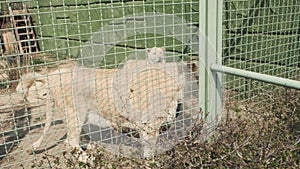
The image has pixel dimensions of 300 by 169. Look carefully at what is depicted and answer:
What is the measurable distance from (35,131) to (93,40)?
1.72 metres

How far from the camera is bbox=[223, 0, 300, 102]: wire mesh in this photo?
3.20 metres

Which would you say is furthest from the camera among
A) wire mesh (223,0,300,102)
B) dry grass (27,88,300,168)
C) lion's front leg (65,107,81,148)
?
wire mesh (223,0,300,102)

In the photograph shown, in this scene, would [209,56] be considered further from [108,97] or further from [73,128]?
[73,128]

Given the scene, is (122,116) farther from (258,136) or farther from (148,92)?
(258,136)

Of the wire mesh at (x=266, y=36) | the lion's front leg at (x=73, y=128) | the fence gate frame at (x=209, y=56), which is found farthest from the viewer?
the wire mesh at (x=266, y=36)

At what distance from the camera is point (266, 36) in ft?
11.5

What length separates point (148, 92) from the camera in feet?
8.27

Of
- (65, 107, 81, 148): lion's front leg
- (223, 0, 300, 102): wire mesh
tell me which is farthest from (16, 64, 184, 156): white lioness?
(223, 0, 300, 102): wire mesh

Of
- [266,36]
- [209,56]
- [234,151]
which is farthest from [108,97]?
[266,36]

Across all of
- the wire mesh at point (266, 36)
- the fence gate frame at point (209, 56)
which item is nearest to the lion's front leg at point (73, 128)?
the fence gate frame at point (209, 56)

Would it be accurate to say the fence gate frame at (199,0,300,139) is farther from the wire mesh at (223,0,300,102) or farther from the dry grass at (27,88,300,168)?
the wire mesh at (223,0,300,102)

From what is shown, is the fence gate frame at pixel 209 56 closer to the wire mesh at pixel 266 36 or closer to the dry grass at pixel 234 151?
the dry grass at pixel 234 151

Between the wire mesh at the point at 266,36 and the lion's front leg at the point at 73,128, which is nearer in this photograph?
the lion's front leg at the point at 73,128

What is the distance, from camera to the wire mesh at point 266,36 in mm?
3201
